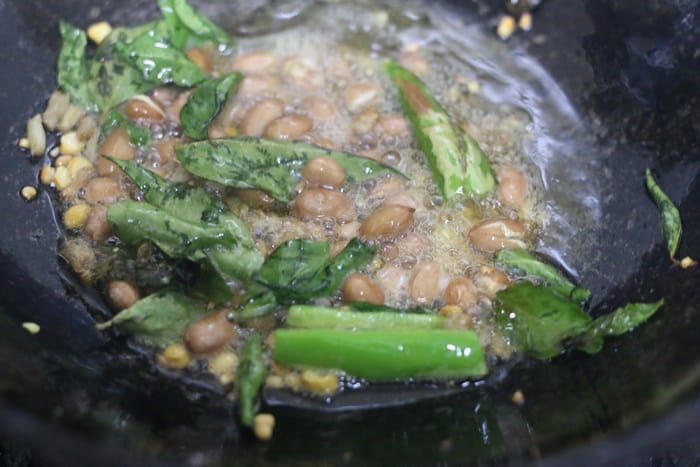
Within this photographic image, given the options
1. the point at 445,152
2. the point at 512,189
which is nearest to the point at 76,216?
the point at 445,152

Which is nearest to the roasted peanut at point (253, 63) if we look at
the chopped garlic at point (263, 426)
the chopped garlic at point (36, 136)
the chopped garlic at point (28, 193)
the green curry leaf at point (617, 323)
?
the chopped garlic at point (36, 136)

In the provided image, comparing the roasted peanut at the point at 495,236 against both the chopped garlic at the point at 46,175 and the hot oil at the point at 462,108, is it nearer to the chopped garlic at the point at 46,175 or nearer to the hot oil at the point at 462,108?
the hot oil at the point at 462,108

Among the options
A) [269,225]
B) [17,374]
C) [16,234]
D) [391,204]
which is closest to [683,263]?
[391,204]

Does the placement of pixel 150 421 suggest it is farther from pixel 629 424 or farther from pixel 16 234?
pixel 629 424

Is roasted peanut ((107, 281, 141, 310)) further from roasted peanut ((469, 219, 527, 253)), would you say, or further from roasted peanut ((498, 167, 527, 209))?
roasted peanut ((498, 167, 527, 209))

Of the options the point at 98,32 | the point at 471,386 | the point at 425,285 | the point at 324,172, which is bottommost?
the point at 471,386

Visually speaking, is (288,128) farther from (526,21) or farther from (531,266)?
(526,21)

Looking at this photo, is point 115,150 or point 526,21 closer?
point 115,150
